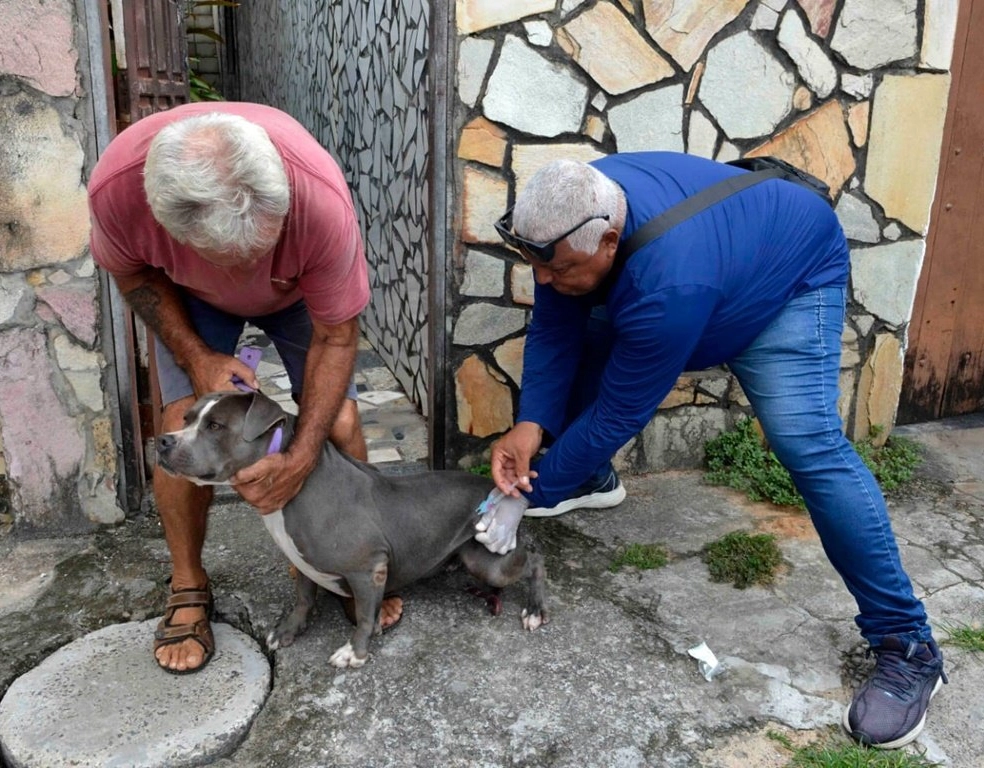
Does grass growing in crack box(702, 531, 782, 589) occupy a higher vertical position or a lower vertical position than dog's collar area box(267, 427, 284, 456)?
lower

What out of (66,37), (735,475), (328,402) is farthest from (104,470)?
(735,475)

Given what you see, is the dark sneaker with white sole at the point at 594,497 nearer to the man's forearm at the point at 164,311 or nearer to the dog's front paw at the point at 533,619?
the dog's front paw at the point at 533,619

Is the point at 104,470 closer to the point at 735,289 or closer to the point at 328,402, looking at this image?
the point at 328,402

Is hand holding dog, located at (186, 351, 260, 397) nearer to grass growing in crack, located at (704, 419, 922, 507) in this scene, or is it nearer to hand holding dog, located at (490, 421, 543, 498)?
hand holding dog, located at (490, 421, 543, 498)

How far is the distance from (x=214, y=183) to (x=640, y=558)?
7.36 ft

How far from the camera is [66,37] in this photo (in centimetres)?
317

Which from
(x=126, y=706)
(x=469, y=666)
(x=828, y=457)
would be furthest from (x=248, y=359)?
(x=828, y=457)

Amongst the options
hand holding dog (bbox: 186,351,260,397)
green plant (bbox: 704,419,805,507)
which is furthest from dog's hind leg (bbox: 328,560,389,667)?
green plant (bbox: 704,419,805,507)

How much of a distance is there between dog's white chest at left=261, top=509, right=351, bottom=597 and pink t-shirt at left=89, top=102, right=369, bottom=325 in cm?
64

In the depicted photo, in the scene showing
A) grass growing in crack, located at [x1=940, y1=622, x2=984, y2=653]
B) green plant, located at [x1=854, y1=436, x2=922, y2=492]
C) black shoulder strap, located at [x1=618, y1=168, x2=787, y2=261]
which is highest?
black shoulder strap, located at [x1=618, y1=168, x2=787, y2=261]

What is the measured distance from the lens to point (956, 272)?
193 inches

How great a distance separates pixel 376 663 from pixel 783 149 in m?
3.01

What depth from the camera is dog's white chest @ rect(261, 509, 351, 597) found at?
2711mm

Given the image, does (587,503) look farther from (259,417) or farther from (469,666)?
(259,417)
